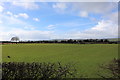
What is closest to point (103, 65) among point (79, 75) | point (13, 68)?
point (79, 75)

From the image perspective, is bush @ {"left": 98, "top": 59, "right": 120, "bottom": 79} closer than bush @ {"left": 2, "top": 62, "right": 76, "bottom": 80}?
Yes

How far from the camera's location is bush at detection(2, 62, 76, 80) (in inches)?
466

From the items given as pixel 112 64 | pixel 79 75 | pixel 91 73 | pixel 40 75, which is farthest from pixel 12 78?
pixel 112 64

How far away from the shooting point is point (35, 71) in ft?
40.3

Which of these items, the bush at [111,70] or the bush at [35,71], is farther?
the bush at [35,71]

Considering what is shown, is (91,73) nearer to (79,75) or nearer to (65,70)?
(79,75)

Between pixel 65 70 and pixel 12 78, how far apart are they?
3859 mm

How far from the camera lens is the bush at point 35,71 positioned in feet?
38.8

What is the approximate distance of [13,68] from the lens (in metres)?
12.7

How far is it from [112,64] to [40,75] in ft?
19.1

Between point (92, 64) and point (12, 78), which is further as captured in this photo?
point (92, 64)

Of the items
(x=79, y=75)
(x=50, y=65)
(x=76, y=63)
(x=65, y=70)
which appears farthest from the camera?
(x=76, y=63)

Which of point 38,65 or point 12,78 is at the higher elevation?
point 38,65

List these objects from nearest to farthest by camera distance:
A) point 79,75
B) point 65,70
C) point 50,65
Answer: point 79,75 → point 65,70 → point 50,65
